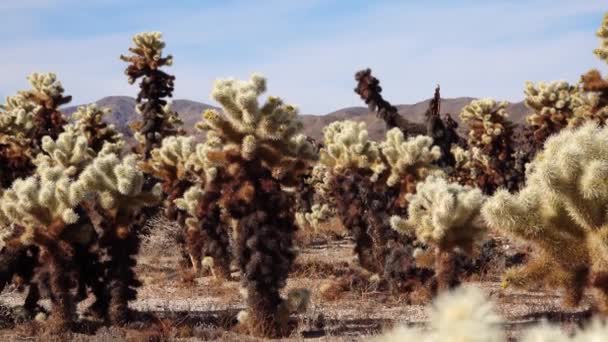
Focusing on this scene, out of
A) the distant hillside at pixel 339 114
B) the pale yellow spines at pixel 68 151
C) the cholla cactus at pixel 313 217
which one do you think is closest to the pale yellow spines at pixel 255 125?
the pale yellow spines at pixel 68 151

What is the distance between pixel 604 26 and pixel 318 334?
7.87 metres

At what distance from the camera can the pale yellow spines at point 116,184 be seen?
8344 mm

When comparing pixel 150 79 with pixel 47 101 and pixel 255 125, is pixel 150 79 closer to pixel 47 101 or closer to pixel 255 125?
pixel 47 101

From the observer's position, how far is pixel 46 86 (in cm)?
1864

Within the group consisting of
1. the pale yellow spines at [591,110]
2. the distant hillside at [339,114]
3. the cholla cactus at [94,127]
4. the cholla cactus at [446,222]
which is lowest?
the cholla cactus at [446,222]

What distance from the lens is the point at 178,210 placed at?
14.1m

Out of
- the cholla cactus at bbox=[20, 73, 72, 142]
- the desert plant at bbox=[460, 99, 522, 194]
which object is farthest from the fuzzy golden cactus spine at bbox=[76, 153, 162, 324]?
the desert plant at bbox=[460, 99, 522, 194]

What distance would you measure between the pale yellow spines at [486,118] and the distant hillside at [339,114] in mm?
17443

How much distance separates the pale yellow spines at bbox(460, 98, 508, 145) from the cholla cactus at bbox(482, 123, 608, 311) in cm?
1553

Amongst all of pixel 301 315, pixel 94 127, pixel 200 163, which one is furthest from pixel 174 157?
pixel 94 127

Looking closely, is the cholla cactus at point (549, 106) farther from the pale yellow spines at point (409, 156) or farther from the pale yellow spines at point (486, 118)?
the pale yellow spines at point (409, 156)

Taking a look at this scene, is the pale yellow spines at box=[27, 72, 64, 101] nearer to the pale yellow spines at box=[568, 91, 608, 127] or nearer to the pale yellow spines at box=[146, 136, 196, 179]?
the pale yellow spines at box=[146, 136, 196, 179]

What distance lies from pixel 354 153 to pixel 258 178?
4.59 metres

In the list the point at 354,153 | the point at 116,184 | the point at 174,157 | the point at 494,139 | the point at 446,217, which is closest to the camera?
the point at 446,217
